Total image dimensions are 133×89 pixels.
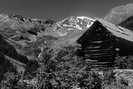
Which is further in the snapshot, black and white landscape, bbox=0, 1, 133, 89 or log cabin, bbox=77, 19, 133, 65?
log cabin, bbox=77, 19, 133, 65

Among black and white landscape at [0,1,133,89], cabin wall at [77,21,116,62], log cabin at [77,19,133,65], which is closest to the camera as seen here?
black and white landscape at [0,1,133,89]

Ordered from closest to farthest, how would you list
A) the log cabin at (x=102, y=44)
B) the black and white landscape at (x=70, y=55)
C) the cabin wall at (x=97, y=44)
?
the black and white landscape at (x=70, y=55), the log cabin at (x=102, y=44), the cabin wall at (x=97, y=44)

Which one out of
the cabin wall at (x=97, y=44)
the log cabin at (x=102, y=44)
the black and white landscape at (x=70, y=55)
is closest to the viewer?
the black and white landscape at (x=70, y=55)

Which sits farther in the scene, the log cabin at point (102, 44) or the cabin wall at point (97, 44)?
the cabin wall at point (97, 44)

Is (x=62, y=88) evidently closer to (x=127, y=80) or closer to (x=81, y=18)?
(x=127, y=80)

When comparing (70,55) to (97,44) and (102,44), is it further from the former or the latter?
(97,44)

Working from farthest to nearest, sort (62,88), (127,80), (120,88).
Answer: (127,80) → (120,88) → (62,88)

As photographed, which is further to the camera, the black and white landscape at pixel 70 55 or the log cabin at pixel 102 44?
the log cabin at pixel 102 44

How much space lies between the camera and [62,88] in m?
7.31

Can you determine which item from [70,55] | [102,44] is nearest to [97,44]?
[102,44]

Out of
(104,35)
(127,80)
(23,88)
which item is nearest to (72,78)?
(23,88)

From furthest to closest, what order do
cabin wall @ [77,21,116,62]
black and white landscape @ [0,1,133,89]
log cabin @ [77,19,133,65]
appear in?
cabin wall @ [77,21,116,62] < log cabin @ [77,19,133,65] < black and white landscape @ [0,1,133,89]

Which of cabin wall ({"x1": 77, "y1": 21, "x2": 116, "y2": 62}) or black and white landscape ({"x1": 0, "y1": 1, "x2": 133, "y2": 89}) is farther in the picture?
cabin wall ({"x1": 77, "y1": 21, "x2": 116, "y2": 62})

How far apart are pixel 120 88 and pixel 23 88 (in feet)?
18.9
